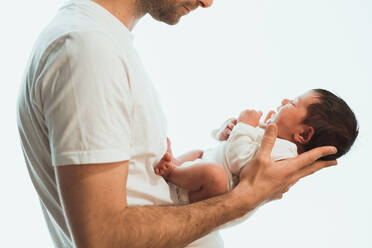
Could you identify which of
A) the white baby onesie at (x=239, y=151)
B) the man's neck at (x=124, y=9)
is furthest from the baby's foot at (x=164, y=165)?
the man's neck at (x=124, y=9)

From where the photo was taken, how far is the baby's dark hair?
3.94ft

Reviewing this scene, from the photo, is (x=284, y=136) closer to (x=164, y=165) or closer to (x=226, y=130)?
(x=226, y=130)

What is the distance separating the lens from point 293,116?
1.23 m

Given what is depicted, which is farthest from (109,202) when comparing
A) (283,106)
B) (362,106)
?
(362,106)

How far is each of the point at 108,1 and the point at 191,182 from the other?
0.50 m

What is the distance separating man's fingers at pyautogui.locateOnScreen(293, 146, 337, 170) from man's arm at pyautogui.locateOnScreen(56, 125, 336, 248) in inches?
7.4

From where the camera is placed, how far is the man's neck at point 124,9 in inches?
35.6

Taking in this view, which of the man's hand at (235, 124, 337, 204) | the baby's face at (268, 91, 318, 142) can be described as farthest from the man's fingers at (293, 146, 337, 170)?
the baby's face at (268, 91, 318, 142)

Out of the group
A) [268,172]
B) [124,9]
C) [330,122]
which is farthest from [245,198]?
[124,9]

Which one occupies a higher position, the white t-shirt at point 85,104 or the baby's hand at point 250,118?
the white t-shirt at point 85,104

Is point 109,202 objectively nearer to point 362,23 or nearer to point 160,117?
point 160,117

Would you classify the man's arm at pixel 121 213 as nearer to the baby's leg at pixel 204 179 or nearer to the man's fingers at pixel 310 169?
the baby's leg at pixel 204 179

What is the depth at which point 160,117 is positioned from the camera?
0.93 meters

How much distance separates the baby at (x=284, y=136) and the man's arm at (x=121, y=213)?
13 cm
